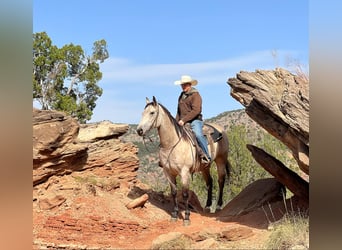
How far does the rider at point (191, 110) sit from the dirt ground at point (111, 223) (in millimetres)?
1427

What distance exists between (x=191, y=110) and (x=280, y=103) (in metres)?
2.51

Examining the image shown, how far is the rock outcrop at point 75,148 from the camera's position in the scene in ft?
29.8

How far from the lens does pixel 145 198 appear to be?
31.0 ft

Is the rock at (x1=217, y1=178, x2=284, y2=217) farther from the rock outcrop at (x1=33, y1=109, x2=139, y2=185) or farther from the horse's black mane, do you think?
the rock outcrop at (x1=33, y1=109, x2=139, y2=185)

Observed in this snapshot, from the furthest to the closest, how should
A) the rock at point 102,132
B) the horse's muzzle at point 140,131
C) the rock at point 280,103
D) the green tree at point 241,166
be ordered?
the green tree at point 241,166
the rock at point 102,132
the horse's muzzle at point 140,131
the rock at point 280,103

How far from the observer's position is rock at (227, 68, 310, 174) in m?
6.22

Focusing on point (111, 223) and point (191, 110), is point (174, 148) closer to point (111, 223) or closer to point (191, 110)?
point (191, 110)

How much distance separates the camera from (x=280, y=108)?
21.7 feet

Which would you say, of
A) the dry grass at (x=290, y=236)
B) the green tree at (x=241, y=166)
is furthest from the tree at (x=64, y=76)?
the dry grass at (x=290, y=236)

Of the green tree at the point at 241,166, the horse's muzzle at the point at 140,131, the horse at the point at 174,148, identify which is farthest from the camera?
the green tree at the point at 241,166

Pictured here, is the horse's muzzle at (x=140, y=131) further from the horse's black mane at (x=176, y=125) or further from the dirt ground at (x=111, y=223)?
the dirt ground at (x=111, y=223)
